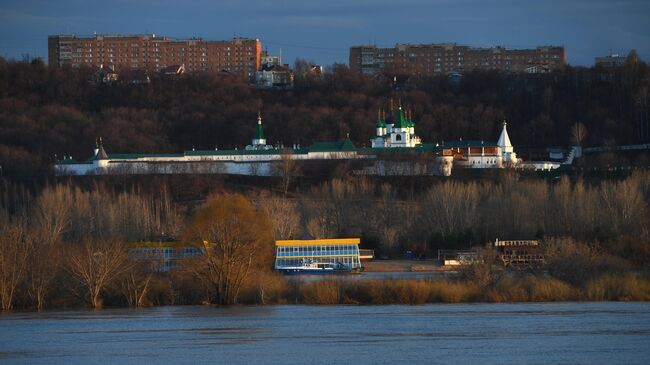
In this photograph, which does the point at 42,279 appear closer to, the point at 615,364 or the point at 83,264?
the point at 83,264

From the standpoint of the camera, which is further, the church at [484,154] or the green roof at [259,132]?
the green roof at [259,132]

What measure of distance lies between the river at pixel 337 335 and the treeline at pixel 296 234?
3.64 feet

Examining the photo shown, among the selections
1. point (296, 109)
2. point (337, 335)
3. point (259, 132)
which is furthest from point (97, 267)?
point (296, 109)

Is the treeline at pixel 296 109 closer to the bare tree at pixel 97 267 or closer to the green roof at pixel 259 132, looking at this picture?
the green roof at pixel 259 132

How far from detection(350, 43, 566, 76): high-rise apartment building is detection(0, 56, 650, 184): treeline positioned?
2078 centimetres

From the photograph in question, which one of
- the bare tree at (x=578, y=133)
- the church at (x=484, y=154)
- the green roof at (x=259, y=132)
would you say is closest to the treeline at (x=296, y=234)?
the church at (x=484, y=154)

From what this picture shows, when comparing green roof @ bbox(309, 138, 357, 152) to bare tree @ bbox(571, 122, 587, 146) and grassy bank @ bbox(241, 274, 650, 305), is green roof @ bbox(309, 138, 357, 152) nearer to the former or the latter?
bare tree @ bbox(571, 122, 587, 146)

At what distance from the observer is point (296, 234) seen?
220 feet

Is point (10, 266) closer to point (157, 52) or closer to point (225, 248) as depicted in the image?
point (225, 248)

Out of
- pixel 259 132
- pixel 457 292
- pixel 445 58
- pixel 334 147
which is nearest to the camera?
pixel 457 292

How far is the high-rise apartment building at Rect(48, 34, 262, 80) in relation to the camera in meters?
158

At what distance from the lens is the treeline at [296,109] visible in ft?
363

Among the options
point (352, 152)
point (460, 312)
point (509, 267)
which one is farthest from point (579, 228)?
point (352, 152)

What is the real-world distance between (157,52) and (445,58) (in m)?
28.2
